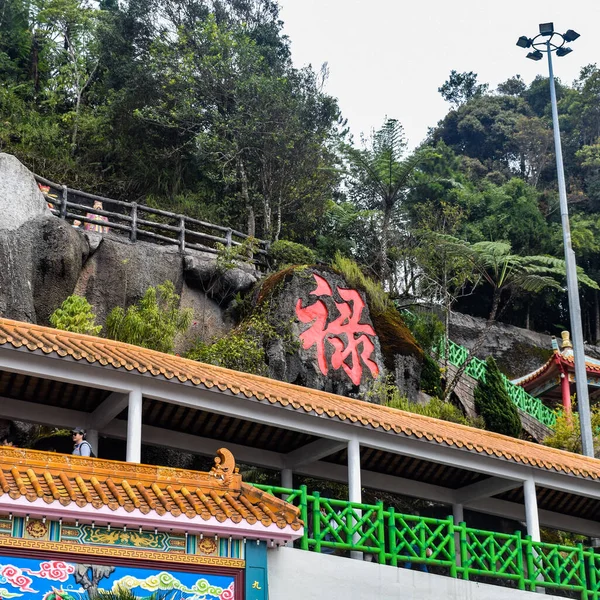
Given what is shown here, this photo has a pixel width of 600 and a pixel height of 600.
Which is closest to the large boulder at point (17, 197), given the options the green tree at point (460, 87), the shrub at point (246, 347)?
the shrub at point (246, 347)

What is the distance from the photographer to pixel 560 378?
28406 millimetres

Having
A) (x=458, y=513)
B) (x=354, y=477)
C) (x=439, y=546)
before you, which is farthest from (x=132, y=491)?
(x=458, y=513)

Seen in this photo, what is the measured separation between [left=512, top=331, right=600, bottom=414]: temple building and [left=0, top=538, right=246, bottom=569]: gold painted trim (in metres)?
17.4

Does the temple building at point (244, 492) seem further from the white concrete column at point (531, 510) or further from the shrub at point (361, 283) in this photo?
the shrub at point (361, 283)

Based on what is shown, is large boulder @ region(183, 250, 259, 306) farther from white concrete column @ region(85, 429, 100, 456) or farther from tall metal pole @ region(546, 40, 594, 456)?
white concrete column @ region(85, 429, 100, 456)

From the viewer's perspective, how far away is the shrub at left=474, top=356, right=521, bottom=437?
2423cm

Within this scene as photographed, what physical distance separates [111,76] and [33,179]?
11.4 m

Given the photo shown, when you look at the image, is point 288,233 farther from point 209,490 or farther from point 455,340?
point 209,490

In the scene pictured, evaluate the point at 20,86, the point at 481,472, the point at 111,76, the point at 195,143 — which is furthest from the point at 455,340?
the point at 481,472

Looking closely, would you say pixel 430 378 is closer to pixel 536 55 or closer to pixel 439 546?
pixel 536 55

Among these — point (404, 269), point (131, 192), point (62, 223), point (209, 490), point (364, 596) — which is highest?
point (131, 192)

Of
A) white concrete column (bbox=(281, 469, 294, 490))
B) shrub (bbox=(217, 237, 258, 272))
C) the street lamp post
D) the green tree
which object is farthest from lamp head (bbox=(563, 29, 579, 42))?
the green tree

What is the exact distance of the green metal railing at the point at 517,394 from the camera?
27312 millimetres

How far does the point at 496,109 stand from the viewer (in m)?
50.8
